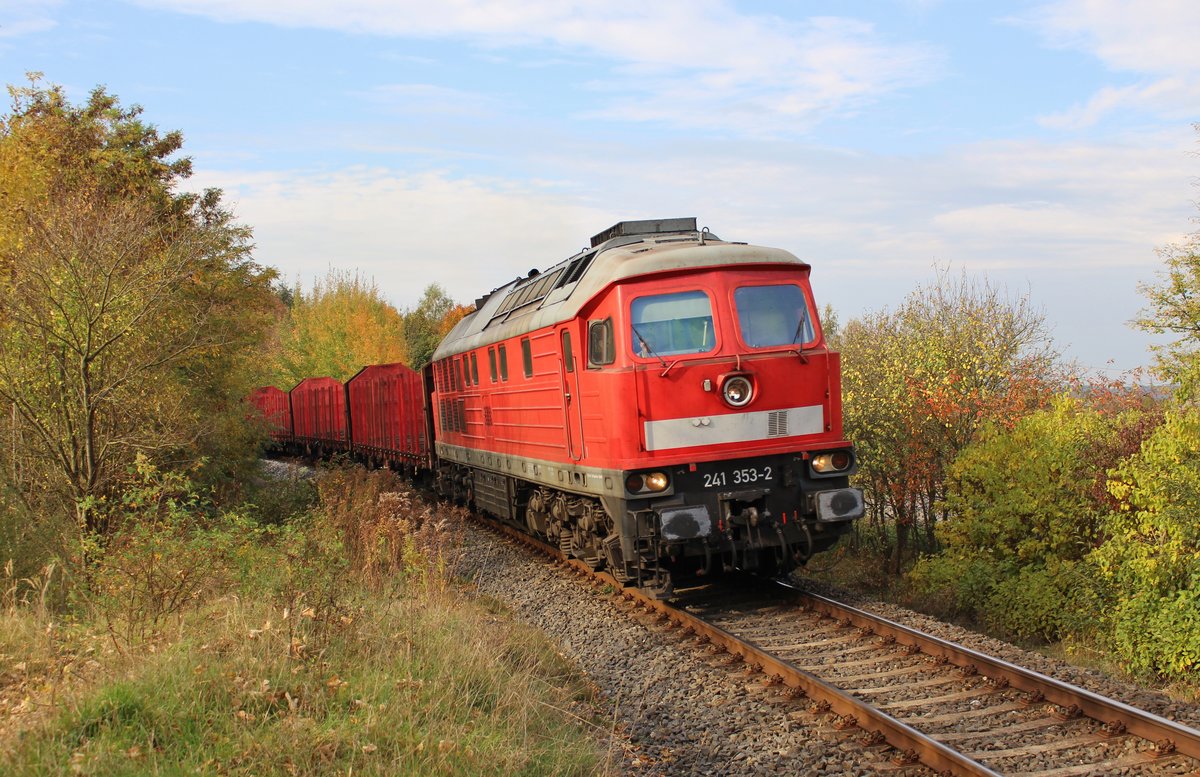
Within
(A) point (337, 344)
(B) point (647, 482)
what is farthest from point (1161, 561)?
(A) point (337, 344)

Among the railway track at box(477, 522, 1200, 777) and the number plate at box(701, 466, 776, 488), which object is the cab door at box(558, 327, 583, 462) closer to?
the number plate at box(701, 466, 776, 488)

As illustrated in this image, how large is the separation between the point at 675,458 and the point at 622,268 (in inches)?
73.6

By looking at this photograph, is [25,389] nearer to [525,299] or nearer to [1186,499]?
[525,299]

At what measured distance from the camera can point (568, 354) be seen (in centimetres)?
1047

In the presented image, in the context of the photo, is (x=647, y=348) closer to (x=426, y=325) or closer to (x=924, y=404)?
(x=924, y=404)

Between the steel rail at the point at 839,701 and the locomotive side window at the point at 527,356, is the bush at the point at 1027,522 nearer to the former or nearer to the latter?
the steel rail at the point at 839,701

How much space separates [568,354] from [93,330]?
5.53 meters

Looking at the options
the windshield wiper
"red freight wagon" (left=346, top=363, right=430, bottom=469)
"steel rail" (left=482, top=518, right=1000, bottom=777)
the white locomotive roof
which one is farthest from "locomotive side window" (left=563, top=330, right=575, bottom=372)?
"red freight wagon" (left=346, top=363, right=430, bottom=469)

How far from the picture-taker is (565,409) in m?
10.6

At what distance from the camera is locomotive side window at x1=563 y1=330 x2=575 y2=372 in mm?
10359

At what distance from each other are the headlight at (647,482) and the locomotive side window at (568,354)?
5.57ft

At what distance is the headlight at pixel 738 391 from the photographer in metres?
9.28

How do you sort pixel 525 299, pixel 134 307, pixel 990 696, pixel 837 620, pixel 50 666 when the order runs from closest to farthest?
pixel 50 666, pixel 990 696, pixel 837 620, pixel 134 307, pixel 525 299

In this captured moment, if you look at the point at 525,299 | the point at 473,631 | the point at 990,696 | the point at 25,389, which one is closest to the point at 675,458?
the point at 473,631
